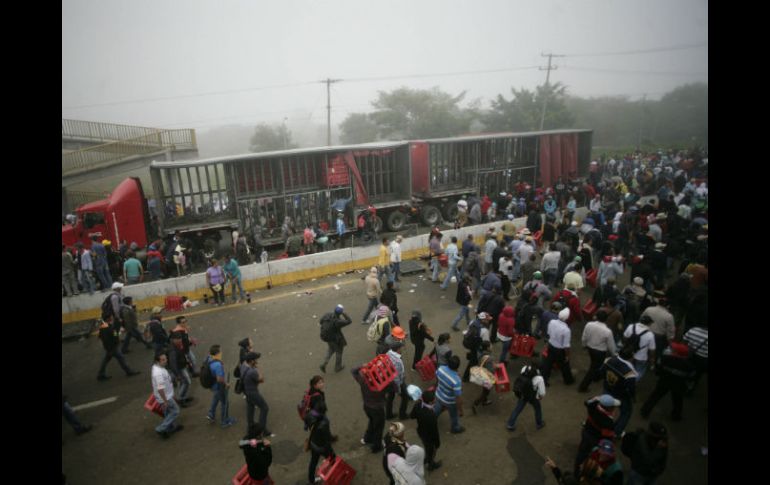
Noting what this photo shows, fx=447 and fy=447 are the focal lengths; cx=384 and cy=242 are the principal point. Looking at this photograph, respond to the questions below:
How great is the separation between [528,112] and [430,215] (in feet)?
102

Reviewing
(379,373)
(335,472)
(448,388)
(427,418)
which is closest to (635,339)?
(448,388)

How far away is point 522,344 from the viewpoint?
7.66 metres

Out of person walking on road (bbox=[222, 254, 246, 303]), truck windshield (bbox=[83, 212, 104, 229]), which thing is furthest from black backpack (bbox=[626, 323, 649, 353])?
truck windshield (bbox=[83, 212, 104, 229])

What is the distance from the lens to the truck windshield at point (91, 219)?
13.0 m

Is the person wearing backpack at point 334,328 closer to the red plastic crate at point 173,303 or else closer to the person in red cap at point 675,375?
the person in red cap at point 675,375

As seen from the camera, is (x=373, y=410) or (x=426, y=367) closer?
(x=373, y=410)

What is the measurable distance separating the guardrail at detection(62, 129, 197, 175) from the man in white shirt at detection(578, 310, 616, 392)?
19963 mm

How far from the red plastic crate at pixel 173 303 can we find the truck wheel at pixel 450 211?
10.6m

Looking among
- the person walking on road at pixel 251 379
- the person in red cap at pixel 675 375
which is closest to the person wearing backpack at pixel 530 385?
the person in red cap at pixel 675 375

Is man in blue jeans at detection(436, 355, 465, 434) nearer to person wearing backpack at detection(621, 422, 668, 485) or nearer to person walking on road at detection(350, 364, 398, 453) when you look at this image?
person walking on road at detection(350, 364, 398, 453)

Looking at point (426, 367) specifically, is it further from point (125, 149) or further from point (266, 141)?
point (266, 141)
